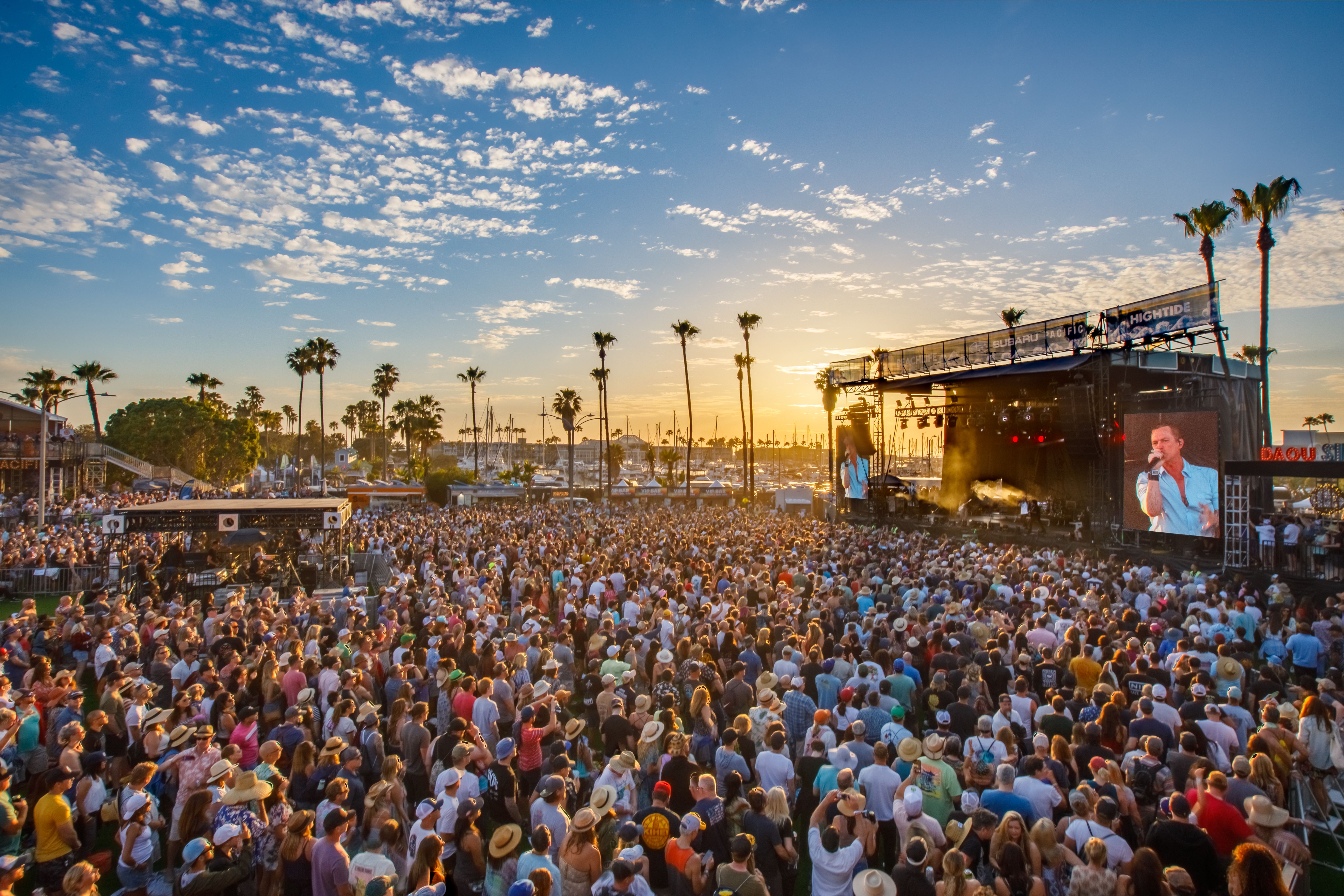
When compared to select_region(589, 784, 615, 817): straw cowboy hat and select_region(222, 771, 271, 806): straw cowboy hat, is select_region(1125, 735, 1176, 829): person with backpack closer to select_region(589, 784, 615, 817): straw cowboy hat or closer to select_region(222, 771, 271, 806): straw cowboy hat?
select_region(589, 784, 615, 817): straw cowboy hat

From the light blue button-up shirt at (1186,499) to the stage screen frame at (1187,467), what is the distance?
2 centimetres

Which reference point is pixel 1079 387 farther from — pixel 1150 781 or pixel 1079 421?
pixel 1150 781

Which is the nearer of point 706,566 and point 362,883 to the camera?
point 362,883

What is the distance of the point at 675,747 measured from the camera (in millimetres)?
5434

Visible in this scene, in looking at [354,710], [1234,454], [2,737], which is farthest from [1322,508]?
[2,737]

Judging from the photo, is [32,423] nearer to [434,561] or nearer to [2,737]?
[434,561]

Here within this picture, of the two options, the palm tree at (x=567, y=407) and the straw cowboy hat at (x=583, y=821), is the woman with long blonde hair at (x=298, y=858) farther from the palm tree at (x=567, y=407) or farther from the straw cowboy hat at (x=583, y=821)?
the palm tree at (x=567, y=407)

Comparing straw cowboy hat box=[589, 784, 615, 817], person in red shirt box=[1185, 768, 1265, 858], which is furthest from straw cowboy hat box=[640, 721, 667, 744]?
person in red shirt box=[1185, 768, 1265, 858]

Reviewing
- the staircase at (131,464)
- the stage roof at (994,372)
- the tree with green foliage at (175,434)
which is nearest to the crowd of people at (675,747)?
the stage roof at (994,372)

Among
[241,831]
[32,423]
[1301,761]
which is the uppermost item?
[32,423]

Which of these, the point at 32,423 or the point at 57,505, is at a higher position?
the point at 32,423

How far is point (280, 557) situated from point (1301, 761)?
70.0 feet

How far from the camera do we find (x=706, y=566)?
1498cm

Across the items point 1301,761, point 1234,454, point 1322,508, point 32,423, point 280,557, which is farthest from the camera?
point 32,423
